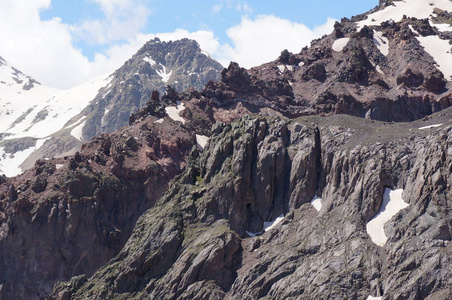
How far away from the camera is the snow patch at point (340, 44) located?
186m

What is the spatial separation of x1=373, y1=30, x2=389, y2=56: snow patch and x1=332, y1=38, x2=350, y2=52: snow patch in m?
7.59

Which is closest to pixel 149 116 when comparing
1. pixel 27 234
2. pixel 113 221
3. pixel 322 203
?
pixel 113 221

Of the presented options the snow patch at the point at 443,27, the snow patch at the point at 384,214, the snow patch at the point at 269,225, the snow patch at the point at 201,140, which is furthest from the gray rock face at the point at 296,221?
the snow patch at the point at 443,27

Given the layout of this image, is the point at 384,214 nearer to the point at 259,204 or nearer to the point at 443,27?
the point at 259,204

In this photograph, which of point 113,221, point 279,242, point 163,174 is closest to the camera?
point 279,242

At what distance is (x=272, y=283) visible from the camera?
289ft

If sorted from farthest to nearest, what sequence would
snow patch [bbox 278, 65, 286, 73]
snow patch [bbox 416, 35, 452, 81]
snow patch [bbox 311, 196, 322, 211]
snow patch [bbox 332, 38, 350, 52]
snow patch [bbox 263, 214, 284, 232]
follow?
1. snow patch [bbox 278, 65, 286, 73]
2. snow patch [bbox 332, 38, 350, 52]
3. snow patch [bbox 416, 35, 452, 81]
4. snow patch [bbox 263, 214, 284, 232]
5. snow patch [bbox 311, 196, 322, 211]

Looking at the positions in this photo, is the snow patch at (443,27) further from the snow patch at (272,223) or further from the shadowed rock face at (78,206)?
the snow patch at (272,223)

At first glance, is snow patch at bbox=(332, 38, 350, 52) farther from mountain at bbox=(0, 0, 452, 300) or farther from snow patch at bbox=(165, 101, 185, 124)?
snow patch at bbox=(165, 101, 185, 124)

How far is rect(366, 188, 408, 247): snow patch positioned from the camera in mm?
85000

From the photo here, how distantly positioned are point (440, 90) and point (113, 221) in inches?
3087

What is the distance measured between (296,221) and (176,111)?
8243 centimetres

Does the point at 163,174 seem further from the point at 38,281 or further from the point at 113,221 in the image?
the point at 38,281

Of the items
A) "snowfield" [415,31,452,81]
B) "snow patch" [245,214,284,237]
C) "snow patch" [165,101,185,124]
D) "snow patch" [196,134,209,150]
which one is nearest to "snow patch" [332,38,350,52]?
"snowfield" [415,31,452,81]
